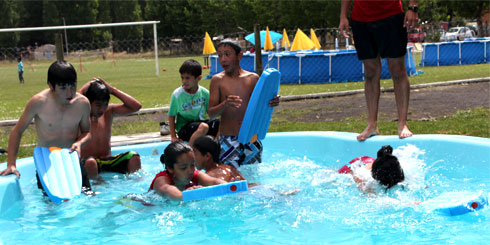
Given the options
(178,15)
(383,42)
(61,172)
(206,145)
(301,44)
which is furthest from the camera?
(178,15)

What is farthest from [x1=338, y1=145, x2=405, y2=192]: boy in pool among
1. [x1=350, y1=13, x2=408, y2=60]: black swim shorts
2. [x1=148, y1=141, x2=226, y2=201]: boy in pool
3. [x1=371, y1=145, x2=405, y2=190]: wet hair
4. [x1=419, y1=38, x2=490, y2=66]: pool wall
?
[x1=419, y1=38, x2=490, y2=66]: pool wall

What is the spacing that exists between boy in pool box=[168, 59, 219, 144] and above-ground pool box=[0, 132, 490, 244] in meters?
0.57

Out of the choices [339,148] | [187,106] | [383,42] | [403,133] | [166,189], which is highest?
[383,42]

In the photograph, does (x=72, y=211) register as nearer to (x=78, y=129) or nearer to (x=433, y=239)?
(x=78, y=129)

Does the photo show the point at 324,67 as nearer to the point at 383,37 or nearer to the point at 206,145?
the point at 383,37

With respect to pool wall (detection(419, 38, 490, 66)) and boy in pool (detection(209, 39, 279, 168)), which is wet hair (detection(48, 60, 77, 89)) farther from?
pool wall (detection(419, 38, 490, 66))

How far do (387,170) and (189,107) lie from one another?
219cm

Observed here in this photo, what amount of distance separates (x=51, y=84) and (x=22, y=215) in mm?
1093

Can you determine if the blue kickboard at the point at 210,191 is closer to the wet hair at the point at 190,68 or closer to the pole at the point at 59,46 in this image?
the wet hair at the point at 190,68

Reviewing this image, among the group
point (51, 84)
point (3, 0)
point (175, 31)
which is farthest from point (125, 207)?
point (175, 31)

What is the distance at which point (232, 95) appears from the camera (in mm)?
5316

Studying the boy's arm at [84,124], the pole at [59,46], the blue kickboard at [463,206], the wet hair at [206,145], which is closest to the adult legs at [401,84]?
the blue kickboard at [463,206]

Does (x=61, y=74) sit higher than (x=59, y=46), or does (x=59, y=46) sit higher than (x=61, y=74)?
(x=59, y=46)

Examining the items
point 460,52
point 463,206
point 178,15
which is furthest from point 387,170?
point 178,15
